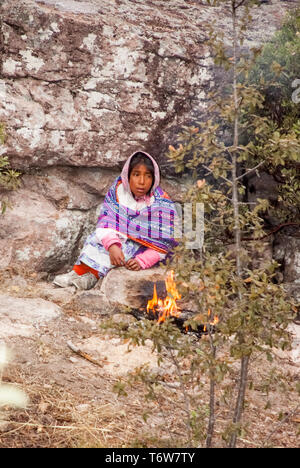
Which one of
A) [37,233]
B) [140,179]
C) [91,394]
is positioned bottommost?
[91,394]

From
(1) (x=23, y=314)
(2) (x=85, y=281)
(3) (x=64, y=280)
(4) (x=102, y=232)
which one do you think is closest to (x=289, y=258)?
(4) (x=102, y=232)

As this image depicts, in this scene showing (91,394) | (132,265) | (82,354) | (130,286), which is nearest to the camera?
(91,394)

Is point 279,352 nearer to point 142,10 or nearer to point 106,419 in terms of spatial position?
point 106,419

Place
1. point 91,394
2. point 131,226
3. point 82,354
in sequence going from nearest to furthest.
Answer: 1. point 91,394
2. point 82,354
3. point 131,226

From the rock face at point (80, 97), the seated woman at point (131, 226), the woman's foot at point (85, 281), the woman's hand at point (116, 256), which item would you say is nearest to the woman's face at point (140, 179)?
the seated woman at point (131, 226)

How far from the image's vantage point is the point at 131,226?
201 inches

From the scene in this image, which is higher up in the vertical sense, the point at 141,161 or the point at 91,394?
the point at 141,161

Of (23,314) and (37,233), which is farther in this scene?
(37,233)

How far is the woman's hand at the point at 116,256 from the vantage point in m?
4.85

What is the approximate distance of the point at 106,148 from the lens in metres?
5.22

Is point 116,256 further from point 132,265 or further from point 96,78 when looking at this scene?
point 96,78

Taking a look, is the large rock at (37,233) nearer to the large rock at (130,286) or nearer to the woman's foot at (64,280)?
the woman's foot at (64,280)

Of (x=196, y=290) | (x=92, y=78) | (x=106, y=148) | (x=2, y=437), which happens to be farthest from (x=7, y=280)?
(x=196, y=290)

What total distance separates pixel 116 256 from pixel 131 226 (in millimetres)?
416
